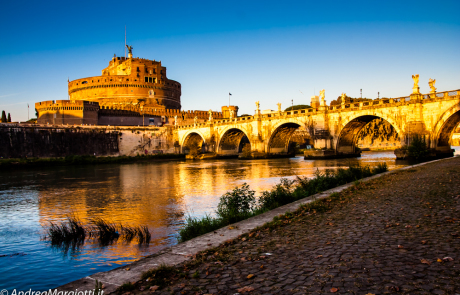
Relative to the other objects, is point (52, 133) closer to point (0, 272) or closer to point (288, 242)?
point (0, 272)

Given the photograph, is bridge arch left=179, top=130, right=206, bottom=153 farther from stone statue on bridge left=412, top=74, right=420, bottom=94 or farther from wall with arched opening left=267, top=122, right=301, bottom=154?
stone statue on bridge left=412, top=74, right=420, bottom=94

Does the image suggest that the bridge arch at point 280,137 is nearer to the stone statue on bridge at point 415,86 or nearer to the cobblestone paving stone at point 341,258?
the stone statue on bridge at point 415,86

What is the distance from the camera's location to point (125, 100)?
92.2 meters

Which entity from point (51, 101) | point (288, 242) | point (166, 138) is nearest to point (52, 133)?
point (51, 101)

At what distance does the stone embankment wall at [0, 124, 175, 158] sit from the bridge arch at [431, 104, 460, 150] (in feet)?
185

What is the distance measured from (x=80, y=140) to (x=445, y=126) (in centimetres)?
5916

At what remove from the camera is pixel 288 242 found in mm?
5559

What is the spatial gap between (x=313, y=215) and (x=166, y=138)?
71.7 meters

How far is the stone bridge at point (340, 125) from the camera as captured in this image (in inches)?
1240

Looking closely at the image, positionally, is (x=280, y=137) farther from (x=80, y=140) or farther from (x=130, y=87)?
(x=130, y=87)

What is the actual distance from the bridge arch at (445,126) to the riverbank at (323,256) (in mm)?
27450

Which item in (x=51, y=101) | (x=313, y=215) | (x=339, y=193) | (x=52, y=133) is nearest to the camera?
(x=313, y=215)

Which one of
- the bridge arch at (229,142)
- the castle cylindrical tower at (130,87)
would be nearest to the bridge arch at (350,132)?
the bridge arch at (229,142)

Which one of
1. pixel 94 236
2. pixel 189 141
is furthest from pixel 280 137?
pixel 94 236
